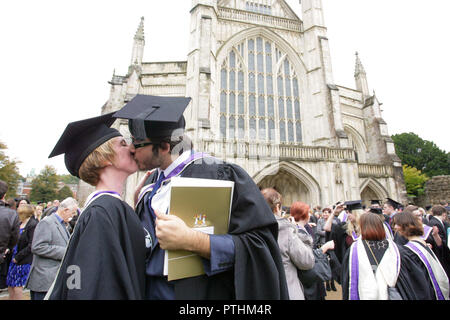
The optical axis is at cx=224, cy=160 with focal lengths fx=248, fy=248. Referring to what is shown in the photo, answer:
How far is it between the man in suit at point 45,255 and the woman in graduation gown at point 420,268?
12.2ft

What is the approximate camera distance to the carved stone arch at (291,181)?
1331 cm

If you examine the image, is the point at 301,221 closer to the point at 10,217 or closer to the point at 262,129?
the point at 10,217

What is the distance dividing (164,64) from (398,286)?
1731cm

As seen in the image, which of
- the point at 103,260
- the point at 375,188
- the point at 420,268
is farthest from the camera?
the point at 375,188

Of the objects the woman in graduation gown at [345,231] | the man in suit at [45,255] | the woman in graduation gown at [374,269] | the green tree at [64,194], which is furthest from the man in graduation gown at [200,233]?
the green tree at [64,194]

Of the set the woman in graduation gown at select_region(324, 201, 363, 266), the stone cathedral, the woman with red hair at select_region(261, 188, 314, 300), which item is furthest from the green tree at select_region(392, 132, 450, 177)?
the woman with red hair at select_region(261, 188, 314, 300)

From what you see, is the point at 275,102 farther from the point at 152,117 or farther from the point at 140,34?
the point at 152,117

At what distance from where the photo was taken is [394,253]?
221 centimetres

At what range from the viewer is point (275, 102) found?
16.3m

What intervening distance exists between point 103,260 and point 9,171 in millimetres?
29825

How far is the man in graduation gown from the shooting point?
3.49 ft

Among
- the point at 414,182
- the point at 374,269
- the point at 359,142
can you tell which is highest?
the point at 359,142

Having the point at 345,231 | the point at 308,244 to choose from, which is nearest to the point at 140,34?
the point at 345,231

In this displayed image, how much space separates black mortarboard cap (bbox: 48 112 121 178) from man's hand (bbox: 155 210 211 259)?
21.9 inches
